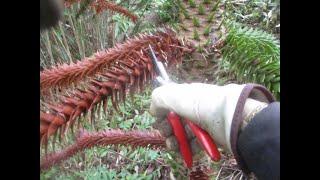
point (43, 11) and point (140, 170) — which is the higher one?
point (43, 11)

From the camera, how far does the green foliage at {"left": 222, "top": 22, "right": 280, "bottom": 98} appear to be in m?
0.79

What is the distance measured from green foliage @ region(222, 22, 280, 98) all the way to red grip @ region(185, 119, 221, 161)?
20 cm

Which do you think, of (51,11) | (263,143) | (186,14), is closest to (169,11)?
(186,14)

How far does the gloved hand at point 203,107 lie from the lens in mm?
558

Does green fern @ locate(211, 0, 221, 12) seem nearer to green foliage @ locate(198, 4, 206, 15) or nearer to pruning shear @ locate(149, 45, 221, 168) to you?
green foliage @ locate(198, 4, 206, 15)

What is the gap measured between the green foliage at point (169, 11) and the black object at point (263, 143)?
0.41 metres
